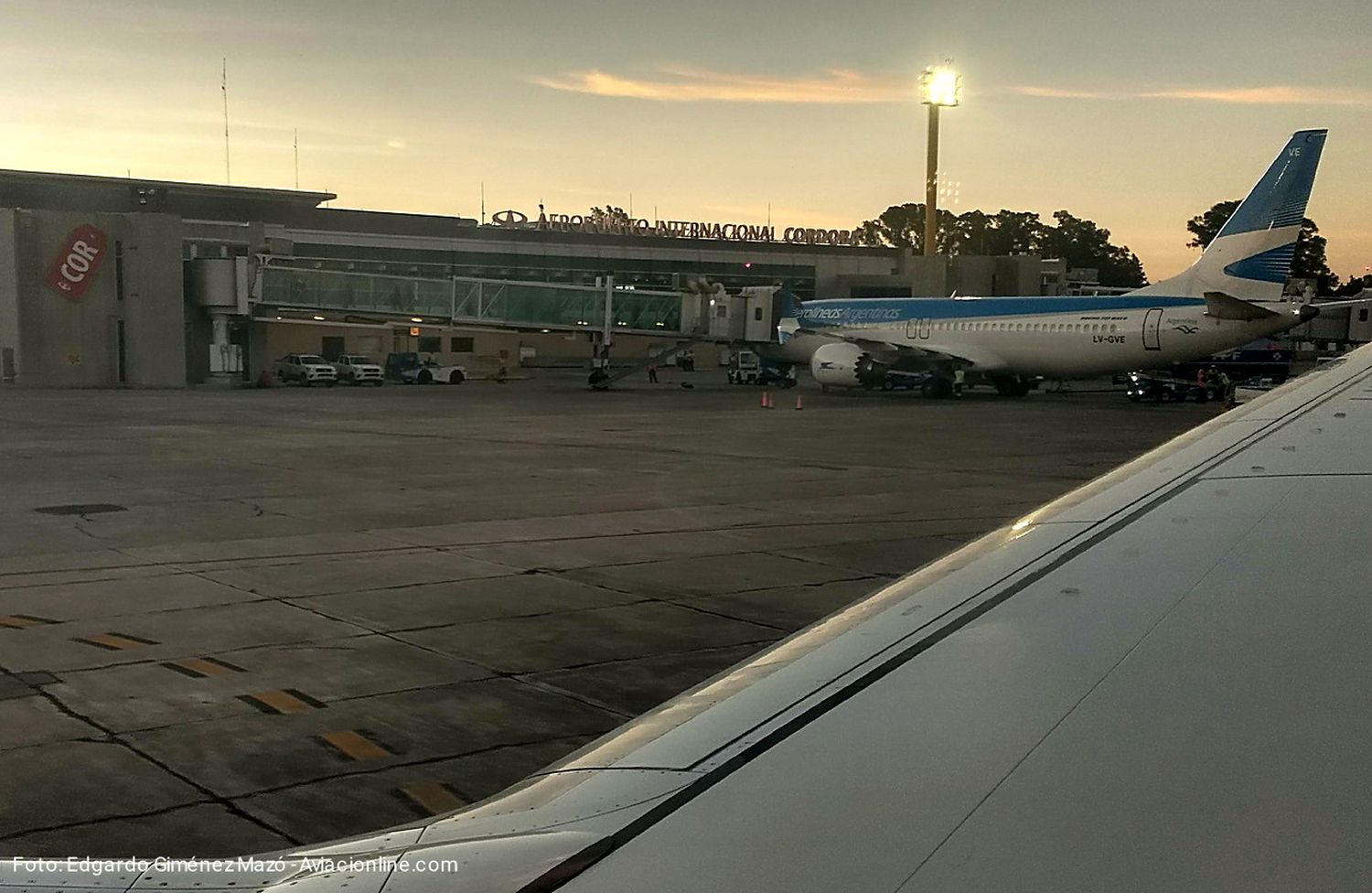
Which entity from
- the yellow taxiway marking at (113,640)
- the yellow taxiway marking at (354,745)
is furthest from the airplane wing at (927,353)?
the yellow taxiway marking at (354,745)

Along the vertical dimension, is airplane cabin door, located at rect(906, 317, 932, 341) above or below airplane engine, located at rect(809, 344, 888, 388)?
above

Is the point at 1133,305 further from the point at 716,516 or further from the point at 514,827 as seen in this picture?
the point at 514,827

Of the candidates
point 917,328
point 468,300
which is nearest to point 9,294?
point 468,300

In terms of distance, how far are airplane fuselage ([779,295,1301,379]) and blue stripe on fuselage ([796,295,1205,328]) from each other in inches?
1.3

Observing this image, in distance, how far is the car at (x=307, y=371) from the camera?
178ft

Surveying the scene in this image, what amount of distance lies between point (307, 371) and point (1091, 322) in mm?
31360

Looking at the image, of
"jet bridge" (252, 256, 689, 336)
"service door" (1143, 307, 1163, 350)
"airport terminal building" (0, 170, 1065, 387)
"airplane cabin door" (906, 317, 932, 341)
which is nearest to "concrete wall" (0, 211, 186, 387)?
"airport terminal building" (0, 170, 1065, 387)

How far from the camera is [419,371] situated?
57312 millimetres

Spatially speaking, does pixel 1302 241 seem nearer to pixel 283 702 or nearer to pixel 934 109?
pixel 934 109

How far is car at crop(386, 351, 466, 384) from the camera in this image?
57331 mm

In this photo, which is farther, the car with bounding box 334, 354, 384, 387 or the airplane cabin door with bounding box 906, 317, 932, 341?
the car with bounding box 334, 354, 384, 387

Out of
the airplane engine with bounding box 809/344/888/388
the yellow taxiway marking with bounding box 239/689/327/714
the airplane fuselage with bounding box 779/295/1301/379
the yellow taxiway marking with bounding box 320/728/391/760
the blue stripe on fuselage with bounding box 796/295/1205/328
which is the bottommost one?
the yellow taxiway marking with bounding box 320/728/391/760

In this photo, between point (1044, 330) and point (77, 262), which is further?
point (77, 262)

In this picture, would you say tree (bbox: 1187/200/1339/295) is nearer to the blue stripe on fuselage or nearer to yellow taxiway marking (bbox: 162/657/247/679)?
the blue stripe on fuselage
